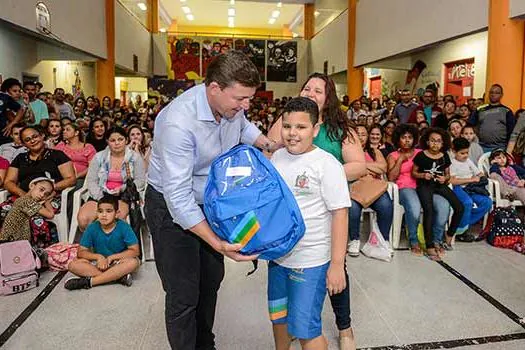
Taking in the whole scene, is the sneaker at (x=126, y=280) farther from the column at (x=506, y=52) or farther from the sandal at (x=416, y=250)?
the column at (x=506, y=52)

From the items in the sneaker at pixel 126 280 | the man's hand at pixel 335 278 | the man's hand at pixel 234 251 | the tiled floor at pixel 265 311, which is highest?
the man's hand at pixel 234 251

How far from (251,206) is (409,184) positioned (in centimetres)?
298

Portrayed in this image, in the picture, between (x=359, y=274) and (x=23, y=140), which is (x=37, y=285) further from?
(x=359, y=274)

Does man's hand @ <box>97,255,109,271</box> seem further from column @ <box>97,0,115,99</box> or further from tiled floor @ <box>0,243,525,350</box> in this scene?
column @ <box>97,0,115,99</box>

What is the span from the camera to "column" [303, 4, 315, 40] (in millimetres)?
18062

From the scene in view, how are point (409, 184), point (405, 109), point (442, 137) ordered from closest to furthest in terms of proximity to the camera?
1. point (442, 137)
2. point (409, 184)
3. point (405, 109)

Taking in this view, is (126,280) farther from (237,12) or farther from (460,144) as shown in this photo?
(237,12)

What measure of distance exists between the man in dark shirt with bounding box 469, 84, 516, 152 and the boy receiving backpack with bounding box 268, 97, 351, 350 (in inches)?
179

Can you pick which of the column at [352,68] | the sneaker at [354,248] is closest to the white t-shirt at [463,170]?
the sneaker at [354,248]

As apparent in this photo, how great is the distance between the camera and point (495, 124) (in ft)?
18.3

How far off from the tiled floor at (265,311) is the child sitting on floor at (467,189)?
63 cm

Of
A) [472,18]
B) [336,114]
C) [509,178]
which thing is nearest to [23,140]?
[336,114]

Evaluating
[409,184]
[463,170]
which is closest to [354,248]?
[409,184]

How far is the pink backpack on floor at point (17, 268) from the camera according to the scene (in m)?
3.04
